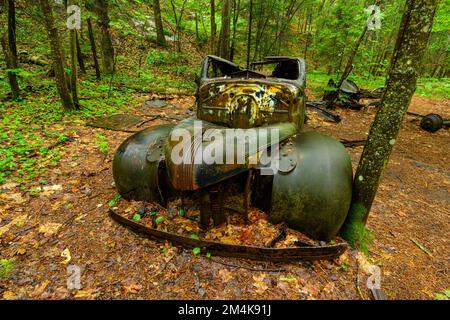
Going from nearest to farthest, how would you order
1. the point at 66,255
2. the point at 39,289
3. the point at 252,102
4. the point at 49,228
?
the point at 39,289 → the point at 66,255 → the point at 49,228 → the point at 252,102

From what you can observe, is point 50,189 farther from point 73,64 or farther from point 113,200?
point 73,64

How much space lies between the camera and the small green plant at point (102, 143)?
4.96 meters

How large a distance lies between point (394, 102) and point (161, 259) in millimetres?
2725

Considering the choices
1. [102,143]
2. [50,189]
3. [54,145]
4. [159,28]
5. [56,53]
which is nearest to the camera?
[50,189]

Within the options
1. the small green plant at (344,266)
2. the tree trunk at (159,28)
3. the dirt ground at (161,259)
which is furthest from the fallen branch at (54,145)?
the tree trunk at (159,28)

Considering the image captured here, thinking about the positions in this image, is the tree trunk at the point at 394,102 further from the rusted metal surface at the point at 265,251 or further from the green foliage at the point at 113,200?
the green foliage at the point at 113,200

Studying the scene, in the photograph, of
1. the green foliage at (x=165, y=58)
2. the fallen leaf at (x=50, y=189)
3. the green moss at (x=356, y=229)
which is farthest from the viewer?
the green foliage at (x=165, y=58)

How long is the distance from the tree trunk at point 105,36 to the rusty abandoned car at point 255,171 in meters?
7.59

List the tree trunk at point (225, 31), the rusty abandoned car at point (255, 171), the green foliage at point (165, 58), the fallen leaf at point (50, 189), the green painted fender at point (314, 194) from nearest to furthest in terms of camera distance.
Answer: the rusty abandoned car at point (255, 171) < the green painted fender at point (314, 194) < the fallen leaf at point (50, 189) < the tree trunk at point (225, 31) < the green foliage at point (165, 58)

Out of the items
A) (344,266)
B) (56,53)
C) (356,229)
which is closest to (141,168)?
(344,266)

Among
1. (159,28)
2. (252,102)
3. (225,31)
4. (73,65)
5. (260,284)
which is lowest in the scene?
(260,284)

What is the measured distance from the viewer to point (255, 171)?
2.75m

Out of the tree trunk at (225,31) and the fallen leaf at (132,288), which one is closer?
the fallen leaf at (132,288)

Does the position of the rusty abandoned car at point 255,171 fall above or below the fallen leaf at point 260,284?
above
